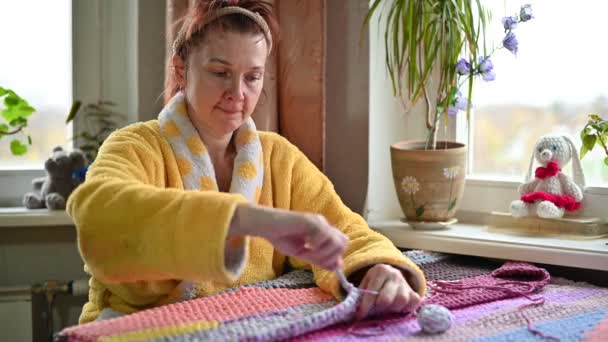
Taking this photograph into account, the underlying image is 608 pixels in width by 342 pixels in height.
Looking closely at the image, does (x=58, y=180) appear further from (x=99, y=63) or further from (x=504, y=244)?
(x=504, y=244)

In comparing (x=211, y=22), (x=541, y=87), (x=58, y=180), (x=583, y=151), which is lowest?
(x=58, y=180)

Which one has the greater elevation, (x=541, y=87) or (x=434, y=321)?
(x=541, y=87)

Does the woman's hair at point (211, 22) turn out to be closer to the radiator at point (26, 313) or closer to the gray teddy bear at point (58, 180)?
the gray teddy bear at point (58, 180)

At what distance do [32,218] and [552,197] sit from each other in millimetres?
1254

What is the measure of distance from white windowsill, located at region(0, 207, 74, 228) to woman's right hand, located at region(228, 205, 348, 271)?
3.27 ft

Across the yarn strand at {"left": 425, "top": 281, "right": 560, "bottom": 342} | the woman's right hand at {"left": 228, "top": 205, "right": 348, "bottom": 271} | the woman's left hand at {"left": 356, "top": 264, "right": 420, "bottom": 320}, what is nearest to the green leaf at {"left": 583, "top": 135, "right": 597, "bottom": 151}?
the yarn strand at {"left": 425, "top": 281, "right": 560, "bottom": 342}

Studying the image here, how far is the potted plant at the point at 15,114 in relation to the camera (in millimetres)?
1996

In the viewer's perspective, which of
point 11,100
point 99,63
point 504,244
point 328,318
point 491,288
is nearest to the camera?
point 328,318

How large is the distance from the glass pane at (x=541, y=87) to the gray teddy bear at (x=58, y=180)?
40.5 inches

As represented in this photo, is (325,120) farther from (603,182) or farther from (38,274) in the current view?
(38,274)

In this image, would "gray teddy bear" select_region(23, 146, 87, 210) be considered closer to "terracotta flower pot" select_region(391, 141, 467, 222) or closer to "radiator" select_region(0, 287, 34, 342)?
"radiator" select_region(0, 287, 34, 342)

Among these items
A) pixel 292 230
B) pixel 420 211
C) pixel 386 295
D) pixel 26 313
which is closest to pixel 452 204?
pixel 420 211

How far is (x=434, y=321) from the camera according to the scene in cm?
116

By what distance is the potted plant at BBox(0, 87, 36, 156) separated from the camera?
6.55 ft
